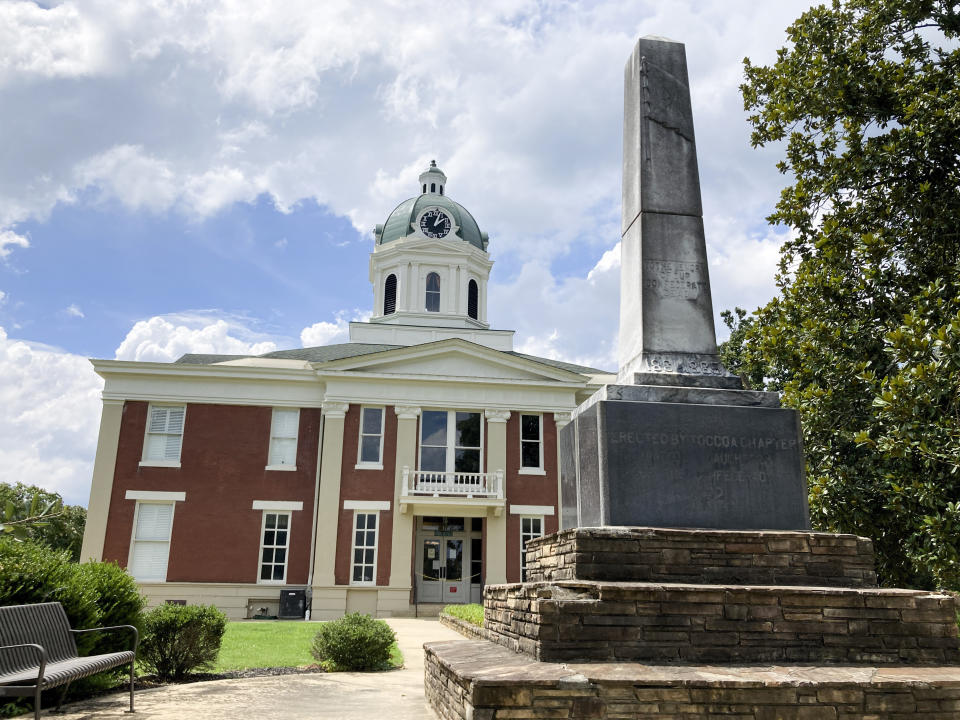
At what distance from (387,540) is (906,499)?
55.7ft

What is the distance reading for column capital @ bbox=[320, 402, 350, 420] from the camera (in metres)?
24.6

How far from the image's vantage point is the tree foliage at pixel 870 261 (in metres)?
9.55

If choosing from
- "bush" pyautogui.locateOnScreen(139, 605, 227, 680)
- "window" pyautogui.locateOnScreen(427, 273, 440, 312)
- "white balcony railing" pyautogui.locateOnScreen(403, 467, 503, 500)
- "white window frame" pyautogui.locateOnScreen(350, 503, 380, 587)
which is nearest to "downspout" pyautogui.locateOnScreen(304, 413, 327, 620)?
"white window frame" pyautogui.locateOnScreen(350, 503, 380, 587)

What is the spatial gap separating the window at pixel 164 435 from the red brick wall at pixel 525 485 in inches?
430

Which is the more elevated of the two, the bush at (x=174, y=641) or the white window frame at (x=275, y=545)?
the white window frame at (x=275, y=545)

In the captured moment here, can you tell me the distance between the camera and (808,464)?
36.3 feet

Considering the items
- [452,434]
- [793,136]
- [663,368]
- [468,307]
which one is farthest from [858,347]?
[468,307]

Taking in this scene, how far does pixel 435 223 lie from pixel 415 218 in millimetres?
971

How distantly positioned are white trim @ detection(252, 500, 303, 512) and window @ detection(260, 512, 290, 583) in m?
0.21

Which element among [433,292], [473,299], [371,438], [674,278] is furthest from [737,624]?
[473,299]

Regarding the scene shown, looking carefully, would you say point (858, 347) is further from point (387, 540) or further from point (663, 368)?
point (387, 540)

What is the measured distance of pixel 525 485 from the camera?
25.1 m

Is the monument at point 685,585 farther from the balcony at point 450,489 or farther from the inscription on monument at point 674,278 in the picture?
the balcony at point 450,489

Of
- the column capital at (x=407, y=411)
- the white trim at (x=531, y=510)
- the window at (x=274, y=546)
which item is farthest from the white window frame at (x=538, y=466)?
the window at (x=274, y=546)
